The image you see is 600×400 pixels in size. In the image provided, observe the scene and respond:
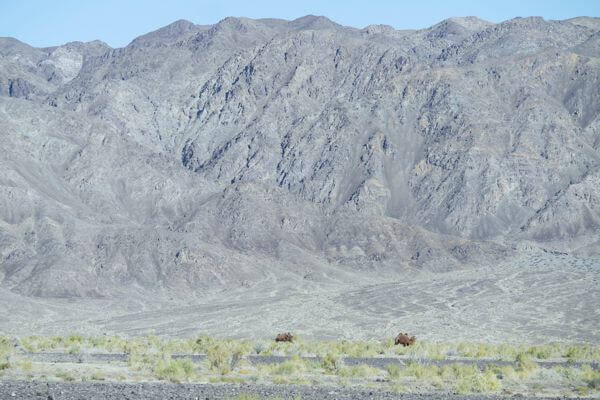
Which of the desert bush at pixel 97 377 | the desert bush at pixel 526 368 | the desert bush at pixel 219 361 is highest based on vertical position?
the desert bush at pixel 97 377

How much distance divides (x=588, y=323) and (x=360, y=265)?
66223 mm

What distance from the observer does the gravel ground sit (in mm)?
22938

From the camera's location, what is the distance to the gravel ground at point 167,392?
2294 cm

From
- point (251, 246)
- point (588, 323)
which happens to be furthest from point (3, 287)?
point (588, 323)

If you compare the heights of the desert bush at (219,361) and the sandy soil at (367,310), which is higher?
the desert bush at (219,361)

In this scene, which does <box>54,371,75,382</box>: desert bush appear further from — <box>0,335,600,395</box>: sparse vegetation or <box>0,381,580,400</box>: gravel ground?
<box>0,381,580,400</box>: gravel ground

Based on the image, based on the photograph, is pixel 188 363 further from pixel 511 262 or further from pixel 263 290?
pixel 511 262

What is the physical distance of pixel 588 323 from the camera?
3600 inches

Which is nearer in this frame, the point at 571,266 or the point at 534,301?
the point at 534,301

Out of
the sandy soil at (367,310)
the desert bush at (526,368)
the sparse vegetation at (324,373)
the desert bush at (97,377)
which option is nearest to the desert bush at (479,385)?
the sparse vegetation at (324,373)

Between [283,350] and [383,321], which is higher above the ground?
[283,350]

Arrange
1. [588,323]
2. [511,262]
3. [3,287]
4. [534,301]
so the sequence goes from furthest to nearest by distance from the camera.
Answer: [511,262]
[3,287]
[534,301]
[588,323]

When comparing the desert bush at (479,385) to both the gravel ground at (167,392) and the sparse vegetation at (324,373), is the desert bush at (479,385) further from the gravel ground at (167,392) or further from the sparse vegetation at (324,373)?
the gravel ground at (167,392)

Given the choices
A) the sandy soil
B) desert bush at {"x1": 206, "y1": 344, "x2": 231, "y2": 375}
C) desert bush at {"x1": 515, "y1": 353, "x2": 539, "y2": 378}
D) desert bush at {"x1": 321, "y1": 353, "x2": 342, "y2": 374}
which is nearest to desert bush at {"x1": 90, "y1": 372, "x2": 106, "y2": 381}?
desert bush at {"x1": 206, "y1": 344, "x2": 231, "y2": 375}
